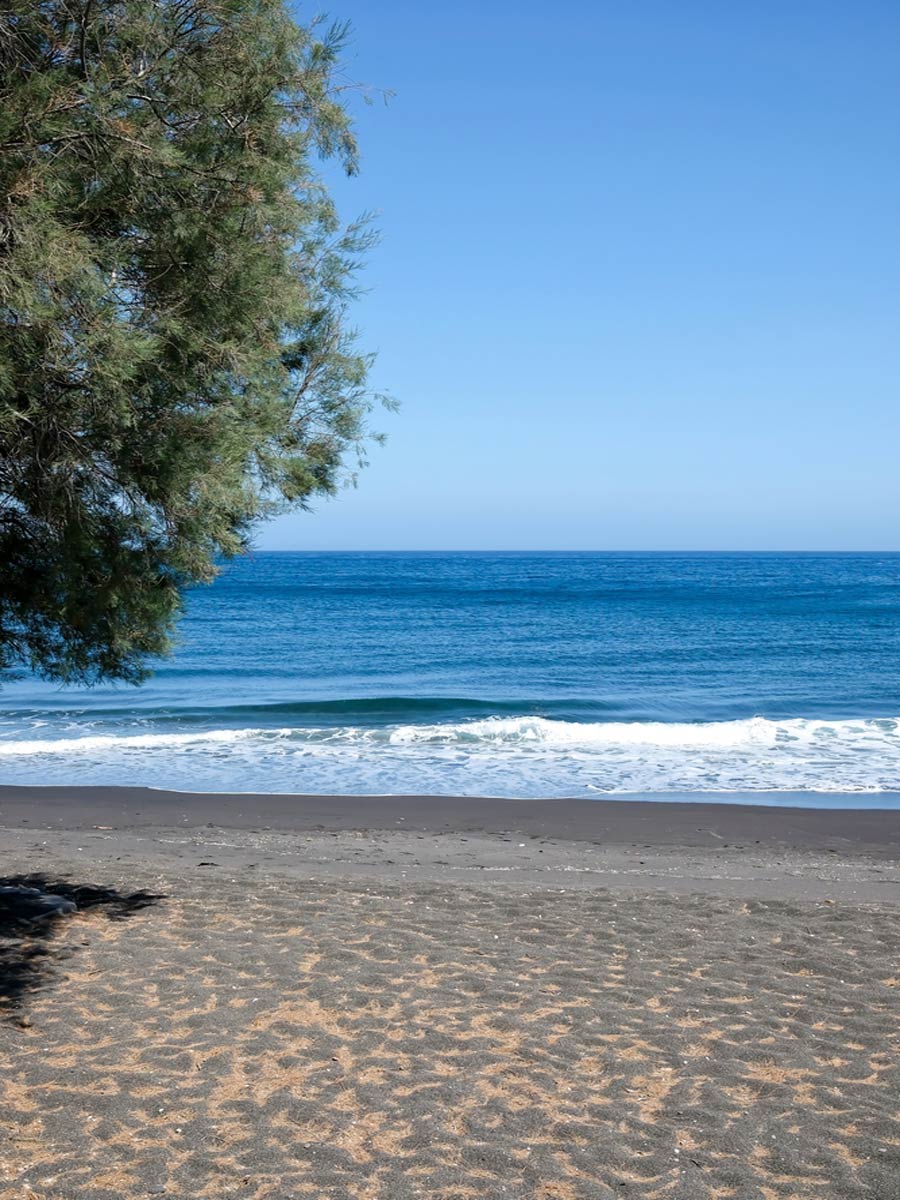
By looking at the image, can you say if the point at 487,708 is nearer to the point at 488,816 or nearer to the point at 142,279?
the point at 488,816

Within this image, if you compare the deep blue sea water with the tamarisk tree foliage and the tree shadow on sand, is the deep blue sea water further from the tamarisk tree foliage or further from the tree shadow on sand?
the tree shadow on sand

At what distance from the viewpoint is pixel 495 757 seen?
19719 mm

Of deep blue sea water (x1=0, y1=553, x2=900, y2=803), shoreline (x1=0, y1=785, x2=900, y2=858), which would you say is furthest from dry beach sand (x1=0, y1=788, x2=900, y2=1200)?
deep blue sea water (x1=0, y1=553, x2=900, y2=803)

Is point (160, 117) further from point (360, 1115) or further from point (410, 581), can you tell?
point (410, 581)

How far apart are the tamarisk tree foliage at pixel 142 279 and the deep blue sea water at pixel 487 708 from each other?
161 cm

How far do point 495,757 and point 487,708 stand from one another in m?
5.51

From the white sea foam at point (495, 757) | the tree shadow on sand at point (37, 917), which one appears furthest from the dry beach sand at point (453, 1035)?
the white sea foam at point (495, 757)

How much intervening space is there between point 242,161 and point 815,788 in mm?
14449

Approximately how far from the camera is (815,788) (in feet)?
55.9

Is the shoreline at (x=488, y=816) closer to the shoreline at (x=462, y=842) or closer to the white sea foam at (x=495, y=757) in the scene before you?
the shoreline at (x=462, y=842)

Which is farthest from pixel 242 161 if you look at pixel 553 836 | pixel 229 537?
pixel 553 836

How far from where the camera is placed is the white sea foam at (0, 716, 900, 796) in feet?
56.7

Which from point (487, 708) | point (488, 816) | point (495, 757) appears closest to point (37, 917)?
point (488, 816)

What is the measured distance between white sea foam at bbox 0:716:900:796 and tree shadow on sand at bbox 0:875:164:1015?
6.93 meters
